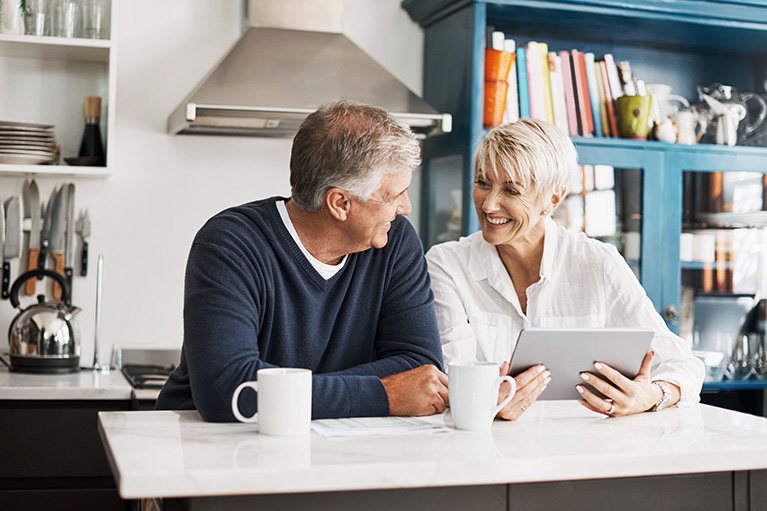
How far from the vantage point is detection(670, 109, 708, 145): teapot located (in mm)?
3148

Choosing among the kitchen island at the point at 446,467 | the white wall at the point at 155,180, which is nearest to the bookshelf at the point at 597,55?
the white wall at the point at 155,180

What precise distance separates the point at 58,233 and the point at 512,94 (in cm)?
161

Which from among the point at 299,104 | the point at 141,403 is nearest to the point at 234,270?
the point at 141,403

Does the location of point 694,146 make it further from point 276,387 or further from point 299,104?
point 276,387

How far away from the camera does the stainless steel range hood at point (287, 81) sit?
8.64 feet

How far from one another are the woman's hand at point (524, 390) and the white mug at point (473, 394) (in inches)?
3.5

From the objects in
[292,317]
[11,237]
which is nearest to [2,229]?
[11,237]

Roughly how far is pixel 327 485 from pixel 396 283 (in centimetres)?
69

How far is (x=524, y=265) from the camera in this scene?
2.08m

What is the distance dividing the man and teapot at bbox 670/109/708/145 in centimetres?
179

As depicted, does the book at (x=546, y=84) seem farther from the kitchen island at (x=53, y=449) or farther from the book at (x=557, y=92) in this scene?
the kitchen island at (x=53, y=449)

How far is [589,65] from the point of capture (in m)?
3.10

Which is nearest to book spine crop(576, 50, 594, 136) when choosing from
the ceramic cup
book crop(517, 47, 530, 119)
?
the ceramic cup

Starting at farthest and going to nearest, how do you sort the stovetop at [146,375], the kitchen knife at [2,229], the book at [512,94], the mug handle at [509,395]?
the book at [512,94]
the kitchen knife at [2,229]
the stovetop at [146,375]
the mug handle at [509,395]
